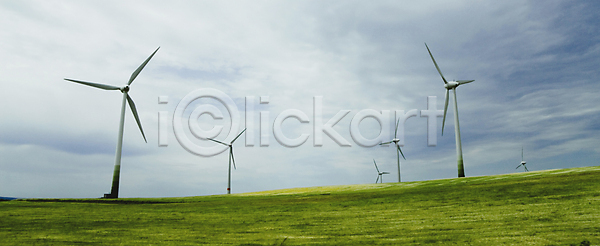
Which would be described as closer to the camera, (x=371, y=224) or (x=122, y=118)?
(x=371, y=224)

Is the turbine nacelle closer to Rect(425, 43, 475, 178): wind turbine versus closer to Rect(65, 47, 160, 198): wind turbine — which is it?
Rect(65, 47, 160, 198): wind turbine

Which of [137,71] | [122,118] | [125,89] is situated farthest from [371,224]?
[137,71]

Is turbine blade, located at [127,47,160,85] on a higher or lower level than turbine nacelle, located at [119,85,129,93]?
higher

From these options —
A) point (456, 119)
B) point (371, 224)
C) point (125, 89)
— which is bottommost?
point (371, 224)

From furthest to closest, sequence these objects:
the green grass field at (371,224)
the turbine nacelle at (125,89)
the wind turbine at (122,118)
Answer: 1. the turbine nacelle at (125,89)
2. the wind turbine at (122,118)
3. the green grass field at (371,224)

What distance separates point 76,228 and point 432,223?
18788 mm

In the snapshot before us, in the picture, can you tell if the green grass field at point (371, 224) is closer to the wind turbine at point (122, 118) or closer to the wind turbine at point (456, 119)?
the wind turbine at point (122, 118)

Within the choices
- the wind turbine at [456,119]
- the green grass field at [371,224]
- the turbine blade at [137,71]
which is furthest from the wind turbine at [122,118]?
the wind turbine at [456,119]

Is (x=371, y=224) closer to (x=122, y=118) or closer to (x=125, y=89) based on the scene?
(x=122, y=118)

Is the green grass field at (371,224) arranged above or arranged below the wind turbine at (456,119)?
below

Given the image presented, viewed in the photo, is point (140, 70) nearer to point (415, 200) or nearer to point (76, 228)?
point (76, 228)

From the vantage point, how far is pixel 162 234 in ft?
55.4

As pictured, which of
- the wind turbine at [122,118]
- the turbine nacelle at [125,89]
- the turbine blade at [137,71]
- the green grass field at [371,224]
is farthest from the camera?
the turbine blade at [137,71]

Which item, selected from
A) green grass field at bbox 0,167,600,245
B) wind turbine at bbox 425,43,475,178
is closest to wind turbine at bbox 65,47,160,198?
green grass field at bbox 0,167,600,245
